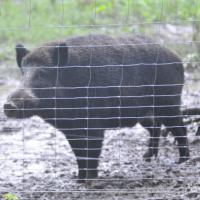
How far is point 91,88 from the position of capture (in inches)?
263

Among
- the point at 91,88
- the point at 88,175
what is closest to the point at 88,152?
the point at 88,175

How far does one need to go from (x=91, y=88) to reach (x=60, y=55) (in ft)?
1.56

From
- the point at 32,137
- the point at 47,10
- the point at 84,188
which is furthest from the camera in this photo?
the point at 47,10

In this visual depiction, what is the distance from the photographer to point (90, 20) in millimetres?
13578

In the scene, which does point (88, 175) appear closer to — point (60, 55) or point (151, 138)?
point (151, 138)

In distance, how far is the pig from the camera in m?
6.55

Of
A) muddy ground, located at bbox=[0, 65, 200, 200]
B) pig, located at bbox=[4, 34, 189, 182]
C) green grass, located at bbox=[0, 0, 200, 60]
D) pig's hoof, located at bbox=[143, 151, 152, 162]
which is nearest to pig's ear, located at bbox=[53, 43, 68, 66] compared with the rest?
pig, located at bbox=[4, 34, 189, 182]

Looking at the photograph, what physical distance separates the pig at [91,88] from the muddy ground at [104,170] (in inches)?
9.2

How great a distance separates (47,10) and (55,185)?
31.0 ft

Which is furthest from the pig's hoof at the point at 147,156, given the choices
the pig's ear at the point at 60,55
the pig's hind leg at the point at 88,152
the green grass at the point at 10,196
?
the green grass at the point at 10,196

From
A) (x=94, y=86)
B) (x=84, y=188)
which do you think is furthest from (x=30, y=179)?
(x=94, y=86)

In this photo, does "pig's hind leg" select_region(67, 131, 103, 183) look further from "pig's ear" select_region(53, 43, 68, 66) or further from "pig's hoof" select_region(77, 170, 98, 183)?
"pig's ear" select_region(53, 43, 68, 66)

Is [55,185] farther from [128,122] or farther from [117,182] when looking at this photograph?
[128,122]

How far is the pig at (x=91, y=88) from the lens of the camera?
655 cm
